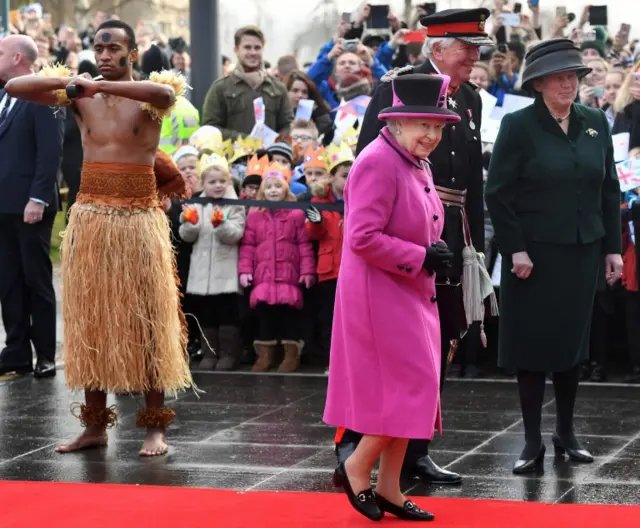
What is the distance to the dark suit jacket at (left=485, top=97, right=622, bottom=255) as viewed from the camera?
6.77m

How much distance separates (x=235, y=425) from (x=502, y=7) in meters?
7.06

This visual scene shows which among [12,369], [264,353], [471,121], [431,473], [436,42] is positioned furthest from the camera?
[264,353]

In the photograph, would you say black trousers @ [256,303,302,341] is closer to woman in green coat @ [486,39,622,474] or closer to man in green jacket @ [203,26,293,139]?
man in green jacket @ [203,26,293,139]

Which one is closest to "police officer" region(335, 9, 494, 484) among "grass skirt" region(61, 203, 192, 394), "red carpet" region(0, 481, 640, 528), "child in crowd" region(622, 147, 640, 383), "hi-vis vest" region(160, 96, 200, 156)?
"red carpet" region(0, 481, 640, 528)

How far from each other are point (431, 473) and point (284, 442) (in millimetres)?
1187

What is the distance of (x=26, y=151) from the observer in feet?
31.3

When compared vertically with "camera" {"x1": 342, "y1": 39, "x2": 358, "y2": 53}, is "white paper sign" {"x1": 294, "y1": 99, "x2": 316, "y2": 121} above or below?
below

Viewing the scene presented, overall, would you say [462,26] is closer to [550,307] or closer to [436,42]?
[436,42]

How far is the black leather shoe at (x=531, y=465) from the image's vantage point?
21.9 ft

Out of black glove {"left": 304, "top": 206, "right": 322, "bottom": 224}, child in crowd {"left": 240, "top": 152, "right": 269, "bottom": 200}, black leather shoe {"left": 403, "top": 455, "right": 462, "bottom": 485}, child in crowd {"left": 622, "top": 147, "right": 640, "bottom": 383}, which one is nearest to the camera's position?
black leather shoe {"left": 403, "top": 455, "right": 462, "bottom": 485}

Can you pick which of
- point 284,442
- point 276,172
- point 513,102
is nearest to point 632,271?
point 513,102

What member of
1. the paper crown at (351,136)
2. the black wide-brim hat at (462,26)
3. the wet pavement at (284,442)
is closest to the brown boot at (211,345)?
the wet pavement at (284,442)

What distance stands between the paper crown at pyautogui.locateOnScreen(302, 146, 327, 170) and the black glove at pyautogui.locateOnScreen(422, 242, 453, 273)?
4.46 m

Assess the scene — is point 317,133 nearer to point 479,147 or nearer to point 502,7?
point 502,7
